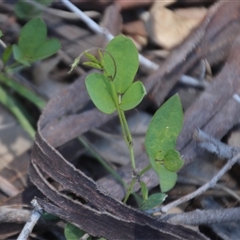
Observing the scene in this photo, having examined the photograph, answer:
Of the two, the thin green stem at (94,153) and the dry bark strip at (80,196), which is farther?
the thin green stem at (94,153)

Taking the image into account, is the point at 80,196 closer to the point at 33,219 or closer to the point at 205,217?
the point at 33,219

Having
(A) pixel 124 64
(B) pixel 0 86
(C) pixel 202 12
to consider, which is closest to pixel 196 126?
(A) pixel 124 64

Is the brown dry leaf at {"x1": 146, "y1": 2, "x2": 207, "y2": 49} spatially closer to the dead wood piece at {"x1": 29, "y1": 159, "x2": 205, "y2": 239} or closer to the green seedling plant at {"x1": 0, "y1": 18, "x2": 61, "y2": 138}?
the green seedling plant at {"x1": 0, "y1": 18, "x2": 61, "y2": 138}

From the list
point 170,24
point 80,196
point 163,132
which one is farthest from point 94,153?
point 170,24

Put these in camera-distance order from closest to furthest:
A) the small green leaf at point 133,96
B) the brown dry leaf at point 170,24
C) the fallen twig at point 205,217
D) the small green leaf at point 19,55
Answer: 1. the small green leaf at point 133,96
2. the fallen twig at point 205,217
3. the small green leaf at point 19,55
4. the brown dry leaf at point 170,24

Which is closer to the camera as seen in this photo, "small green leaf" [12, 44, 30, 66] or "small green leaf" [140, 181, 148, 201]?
"small green leaf" [140, 181, 148, 201]

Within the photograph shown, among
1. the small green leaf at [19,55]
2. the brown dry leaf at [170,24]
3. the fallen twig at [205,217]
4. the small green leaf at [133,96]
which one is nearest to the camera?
the small green leaf at [133,96]

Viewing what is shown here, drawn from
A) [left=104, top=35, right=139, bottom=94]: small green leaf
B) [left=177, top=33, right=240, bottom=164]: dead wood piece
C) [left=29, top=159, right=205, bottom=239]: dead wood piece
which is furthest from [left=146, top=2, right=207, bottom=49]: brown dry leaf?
[left=29, top=159, right=205, bottom=239]: dead wood piece

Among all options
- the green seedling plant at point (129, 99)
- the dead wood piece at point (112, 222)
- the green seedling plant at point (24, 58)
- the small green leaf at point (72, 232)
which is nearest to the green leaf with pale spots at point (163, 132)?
the green seedling plant at point (129, 99)

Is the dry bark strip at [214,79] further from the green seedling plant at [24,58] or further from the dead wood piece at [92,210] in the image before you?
the green seedling plant at [24,58]
